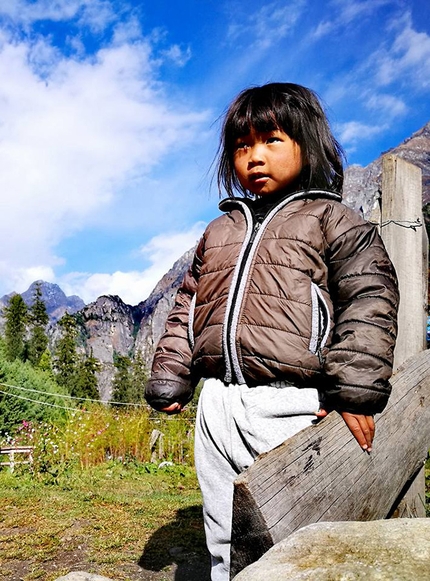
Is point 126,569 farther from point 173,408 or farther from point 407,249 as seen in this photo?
point 407,249

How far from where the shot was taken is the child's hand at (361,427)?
5.52 ft

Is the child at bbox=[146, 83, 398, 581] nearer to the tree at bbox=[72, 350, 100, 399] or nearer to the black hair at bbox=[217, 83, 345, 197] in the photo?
the black hair at bbox=[217, 83, 345, 197]

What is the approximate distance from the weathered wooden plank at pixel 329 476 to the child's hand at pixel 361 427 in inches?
0.8

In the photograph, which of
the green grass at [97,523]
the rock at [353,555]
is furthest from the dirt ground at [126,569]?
the rock at [353,555]

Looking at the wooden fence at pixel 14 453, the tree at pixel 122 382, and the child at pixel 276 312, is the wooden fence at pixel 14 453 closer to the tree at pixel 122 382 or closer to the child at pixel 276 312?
the child at pixel 276 312

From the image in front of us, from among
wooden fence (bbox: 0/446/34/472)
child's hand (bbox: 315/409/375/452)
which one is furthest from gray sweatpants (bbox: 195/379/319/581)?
wooden fence (bbox: 0/446/34/472)

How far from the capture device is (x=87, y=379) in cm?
3891

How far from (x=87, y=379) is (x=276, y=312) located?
38617mm

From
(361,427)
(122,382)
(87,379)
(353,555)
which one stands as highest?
(122,382)

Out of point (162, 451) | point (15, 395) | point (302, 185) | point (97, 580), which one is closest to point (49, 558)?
point (97, 580)

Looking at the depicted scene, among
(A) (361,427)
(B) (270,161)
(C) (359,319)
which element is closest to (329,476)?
(A) (361,427)

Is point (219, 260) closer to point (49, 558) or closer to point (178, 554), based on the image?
point (178, 554)

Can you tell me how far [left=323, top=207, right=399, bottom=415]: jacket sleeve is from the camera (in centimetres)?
165

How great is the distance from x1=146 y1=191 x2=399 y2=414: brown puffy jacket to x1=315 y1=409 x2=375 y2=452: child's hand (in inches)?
1.7
